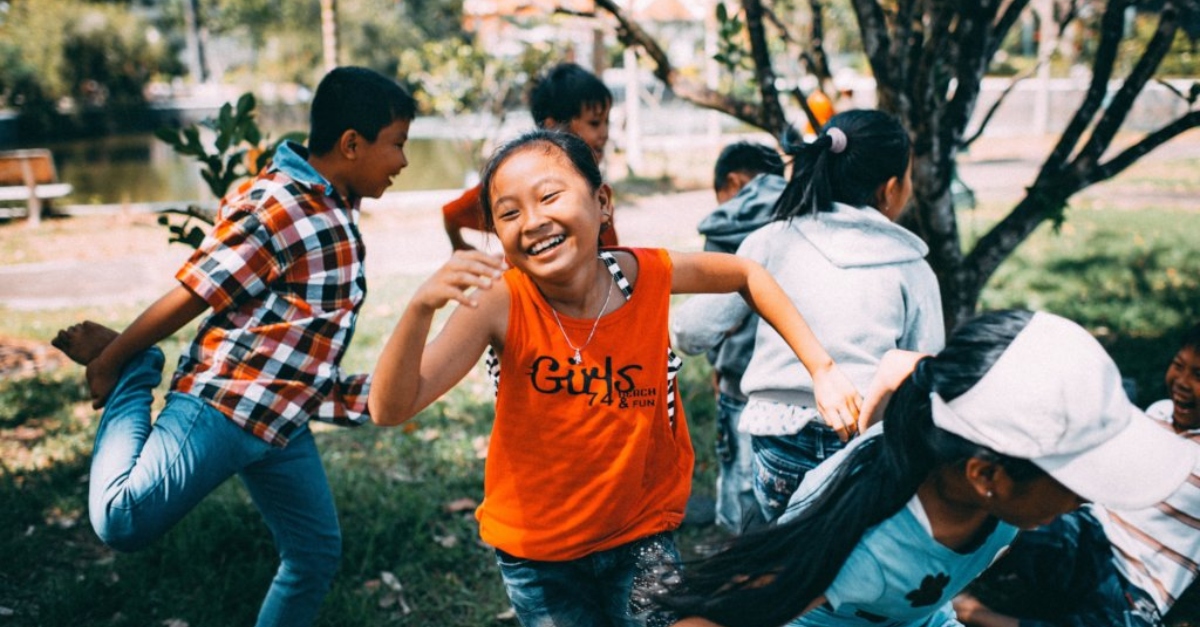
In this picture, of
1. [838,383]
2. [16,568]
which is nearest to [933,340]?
[838,383]

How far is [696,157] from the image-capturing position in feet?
58.9

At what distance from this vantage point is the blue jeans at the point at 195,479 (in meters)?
2.40

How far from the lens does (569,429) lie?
2.06 meters

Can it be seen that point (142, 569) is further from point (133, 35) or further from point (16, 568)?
point (133, 35)

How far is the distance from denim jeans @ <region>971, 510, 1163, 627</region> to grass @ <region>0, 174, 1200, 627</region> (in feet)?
1.89

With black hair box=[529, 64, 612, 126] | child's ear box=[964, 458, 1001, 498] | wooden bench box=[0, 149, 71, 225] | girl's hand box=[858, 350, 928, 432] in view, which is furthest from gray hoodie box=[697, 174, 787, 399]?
wooden bench box=[0, 149, 71, 225]

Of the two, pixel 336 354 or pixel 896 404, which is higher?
pixel 896 404

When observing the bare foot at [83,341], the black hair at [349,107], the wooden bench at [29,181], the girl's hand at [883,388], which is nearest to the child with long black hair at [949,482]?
the girl's hand at [883,388]

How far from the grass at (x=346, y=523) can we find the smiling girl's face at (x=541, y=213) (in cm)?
125

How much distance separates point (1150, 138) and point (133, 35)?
35.8 m

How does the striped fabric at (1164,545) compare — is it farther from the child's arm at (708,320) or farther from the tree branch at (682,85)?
the tree branch at (682,85)

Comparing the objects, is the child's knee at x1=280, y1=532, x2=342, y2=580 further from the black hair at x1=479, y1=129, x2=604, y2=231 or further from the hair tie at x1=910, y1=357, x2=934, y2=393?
the hair tie at x1=910, y1=357, x2=934, y2=393

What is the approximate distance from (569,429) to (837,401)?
0.64 metres

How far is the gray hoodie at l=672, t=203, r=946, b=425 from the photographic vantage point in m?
2.51
